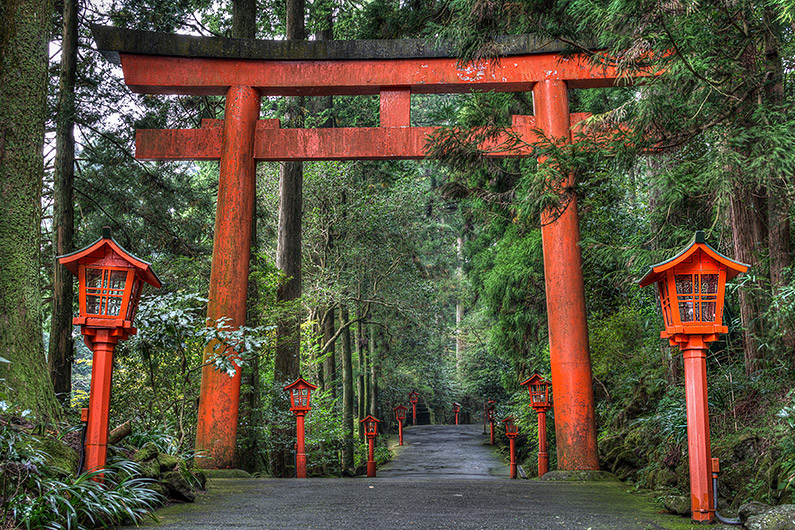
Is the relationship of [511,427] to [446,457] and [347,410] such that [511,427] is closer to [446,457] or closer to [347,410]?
[347,410]

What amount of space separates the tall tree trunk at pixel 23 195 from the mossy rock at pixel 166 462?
2.71 feet

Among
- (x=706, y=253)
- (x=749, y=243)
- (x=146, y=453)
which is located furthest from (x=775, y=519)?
(x=146, y=453)

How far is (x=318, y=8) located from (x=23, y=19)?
10.5 m

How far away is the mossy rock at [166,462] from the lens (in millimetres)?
4887

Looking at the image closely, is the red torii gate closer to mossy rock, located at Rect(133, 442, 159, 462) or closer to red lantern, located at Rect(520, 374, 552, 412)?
red lantern, located at Rect(520, 374, 552, 412)

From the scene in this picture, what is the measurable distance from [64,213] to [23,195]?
14.3ft

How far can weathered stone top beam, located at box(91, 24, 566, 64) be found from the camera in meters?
7.82

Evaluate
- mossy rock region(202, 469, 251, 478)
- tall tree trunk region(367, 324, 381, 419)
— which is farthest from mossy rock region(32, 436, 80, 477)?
tall tree trunk region(367, 324, 381, 419)

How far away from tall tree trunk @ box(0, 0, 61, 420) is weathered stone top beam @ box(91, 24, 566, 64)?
111 inches

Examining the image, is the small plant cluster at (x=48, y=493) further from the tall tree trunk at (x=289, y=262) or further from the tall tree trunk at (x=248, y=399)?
the tall tree trunk at (x=289, y=262)

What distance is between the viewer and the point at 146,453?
479 cm

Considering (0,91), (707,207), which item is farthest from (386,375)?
(0,91)

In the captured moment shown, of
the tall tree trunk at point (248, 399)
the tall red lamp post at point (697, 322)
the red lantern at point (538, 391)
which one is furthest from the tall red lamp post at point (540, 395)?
the tall red lamp post at point (697, 322)

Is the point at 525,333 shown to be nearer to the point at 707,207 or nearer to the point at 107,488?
the point at 707,207
